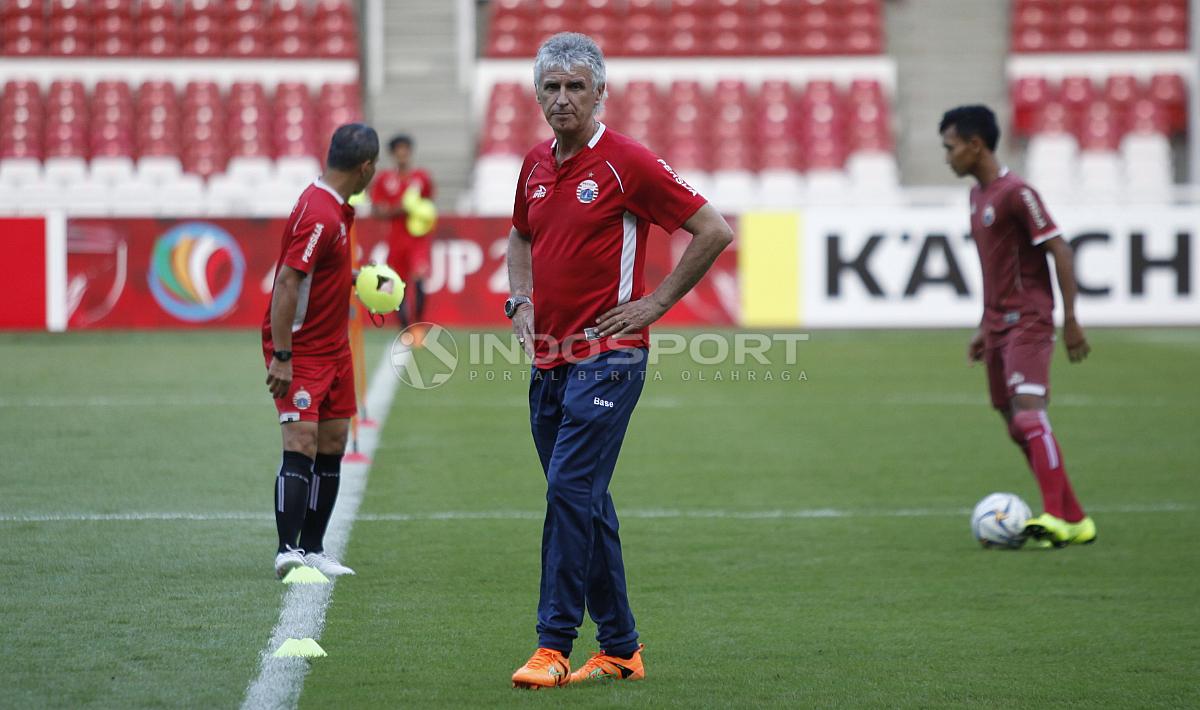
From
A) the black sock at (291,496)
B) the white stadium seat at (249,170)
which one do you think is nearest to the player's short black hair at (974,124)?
the black sock at (291,496)

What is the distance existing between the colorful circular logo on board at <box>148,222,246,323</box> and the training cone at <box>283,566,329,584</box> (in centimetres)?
1187

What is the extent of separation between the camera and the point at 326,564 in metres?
→ 6.51

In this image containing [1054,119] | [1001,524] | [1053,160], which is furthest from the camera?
[1054,119]

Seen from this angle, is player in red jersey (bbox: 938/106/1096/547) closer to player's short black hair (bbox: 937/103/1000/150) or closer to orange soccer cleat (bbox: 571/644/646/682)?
player's short black hair (bbox: 937/103/1000/150)

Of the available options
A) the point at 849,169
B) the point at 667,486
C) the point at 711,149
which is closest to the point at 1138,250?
the point at 849,169

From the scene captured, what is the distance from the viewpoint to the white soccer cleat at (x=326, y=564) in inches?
255

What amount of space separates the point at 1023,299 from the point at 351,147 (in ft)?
10.8

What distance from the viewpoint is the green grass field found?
4.99m

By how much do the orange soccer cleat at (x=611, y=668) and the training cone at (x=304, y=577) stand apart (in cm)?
167

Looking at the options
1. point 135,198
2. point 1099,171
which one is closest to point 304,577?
point 135,198

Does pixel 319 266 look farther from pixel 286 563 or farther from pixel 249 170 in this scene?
pixel 249 170

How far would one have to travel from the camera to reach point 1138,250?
60.2 feet

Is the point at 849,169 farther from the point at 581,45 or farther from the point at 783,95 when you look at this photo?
the point at 581,45

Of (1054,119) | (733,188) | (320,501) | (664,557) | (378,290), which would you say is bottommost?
(664,557)
